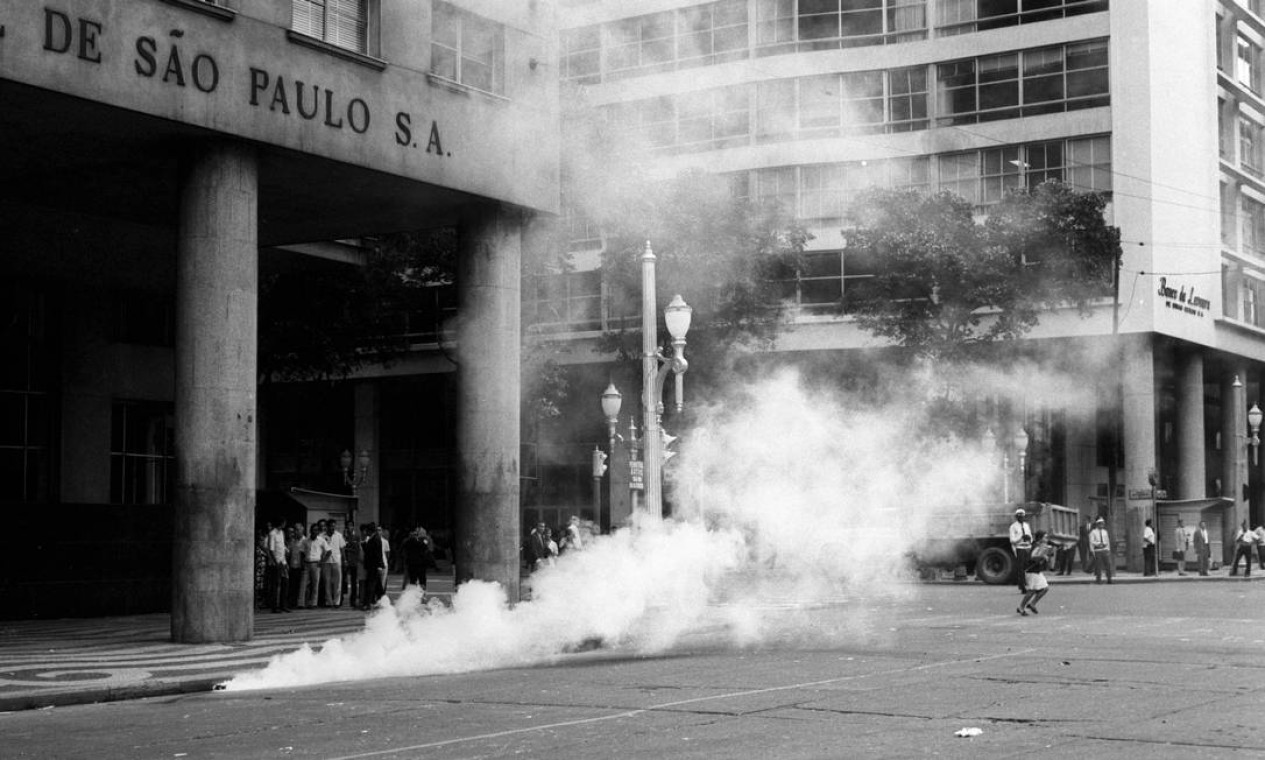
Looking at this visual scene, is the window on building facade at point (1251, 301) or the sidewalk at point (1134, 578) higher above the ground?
the window on building facade at point (1251, 301)

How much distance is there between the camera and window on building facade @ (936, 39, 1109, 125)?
52656mm

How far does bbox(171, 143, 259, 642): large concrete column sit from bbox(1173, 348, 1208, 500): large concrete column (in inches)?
1895

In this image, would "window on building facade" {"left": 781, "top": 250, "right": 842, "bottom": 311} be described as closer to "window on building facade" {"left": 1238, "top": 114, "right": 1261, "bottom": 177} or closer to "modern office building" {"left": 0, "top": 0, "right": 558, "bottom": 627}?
"modern office building" {"left": 0, "top": 0, "right": 558, "bottom": 627}

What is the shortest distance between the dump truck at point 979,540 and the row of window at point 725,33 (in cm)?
1404

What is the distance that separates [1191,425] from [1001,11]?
20.4 meters

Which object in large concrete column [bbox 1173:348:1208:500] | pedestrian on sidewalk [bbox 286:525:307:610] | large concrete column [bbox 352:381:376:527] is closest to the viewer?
pedestrian on sidewalk [bbox 286:525:307:610]

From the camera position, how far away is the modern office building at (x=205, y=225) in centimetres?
2162

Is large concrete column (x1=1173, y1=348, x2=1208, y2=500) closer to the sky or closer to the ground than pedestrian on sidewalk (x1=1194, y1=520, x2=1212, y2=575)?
closer to the sky

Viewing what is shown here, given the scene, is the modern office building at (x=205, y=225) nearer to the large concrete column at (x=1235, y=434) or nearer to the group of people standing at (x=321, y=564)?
the group of people standing at (x=321, y=564)

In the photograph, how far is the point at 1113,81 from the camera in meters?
53.3

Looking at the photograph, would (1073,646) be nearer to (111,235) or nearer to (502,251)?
(502,251)

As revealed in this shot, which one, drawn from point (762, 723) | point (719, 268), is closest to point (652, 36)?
point (719, 268)

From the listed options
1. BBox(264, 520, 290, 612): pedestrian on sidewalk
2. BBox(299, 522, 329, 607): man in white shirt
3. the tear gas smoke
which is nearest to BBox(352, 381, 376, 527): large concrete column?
the tear gas smoke

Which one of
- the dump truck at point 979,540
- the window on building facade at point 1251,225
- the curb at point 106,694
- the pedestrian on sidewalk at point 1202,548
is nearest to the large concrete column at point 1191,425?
the window on building facade at point 1251,225
